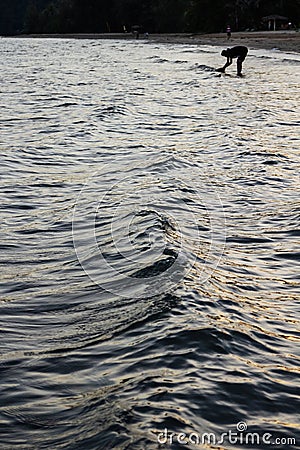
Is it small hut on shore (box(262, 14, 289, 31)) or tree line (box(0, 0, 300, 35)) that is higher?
tree line (box(0, 0, 300, 35))

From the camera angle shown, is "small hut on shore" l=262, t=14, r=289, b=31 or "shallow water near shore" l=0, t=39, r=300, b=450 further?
"small hut on shore" l=262, t=14, r=289, b=31

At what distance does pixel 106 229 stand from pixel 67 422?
4.08 meters

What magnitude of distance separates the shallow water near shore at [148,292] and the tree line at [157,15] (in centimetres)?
7354

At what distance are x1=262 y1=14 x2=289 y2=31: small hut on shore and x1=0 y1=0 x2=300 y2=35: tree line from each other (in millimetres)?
2077

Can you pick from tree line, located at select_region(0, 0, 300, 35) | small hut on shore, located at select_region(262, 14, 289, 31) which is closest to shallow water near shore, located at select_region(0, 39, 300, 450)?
small hut on shore, located at select_region(262, 14, 289, 31)

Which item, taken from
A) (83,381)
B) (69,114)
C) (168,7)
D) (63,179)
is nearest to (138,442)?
(83,381)

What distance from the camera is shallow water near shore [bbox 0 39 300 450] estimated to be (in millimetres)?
4172

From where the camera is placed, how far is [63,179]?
10.8 metres

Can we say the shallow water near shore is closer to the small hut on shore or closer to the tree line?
the small hut on shore

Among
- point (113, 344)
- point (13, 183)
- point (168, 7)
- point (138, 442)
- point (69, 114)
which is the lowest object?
point (138, 442)

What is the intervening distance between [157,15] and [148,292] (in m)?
114

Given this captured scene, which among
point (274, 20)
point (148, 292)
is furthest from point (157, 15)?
point (148, 292)

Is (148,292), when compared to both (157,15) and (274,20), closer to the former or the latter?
(274,20)

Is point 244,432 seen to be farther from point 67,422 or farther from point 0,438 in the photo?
point 0,438
